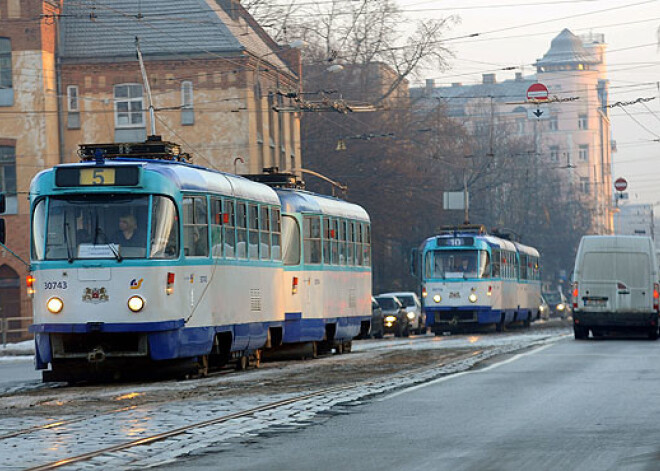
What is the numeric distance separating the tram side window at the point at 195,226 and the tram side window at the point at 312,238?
21.3 feet

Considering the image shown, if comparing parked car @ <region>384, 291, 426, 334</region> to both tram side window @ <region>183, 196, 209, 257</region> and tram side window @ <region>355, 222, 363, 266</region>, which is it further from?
tram side window @ <region>183, 196, 209, 257</region>

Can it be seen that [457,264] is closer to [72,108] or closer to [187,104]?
[187,104]

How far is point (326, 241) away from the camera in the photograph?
29281mm

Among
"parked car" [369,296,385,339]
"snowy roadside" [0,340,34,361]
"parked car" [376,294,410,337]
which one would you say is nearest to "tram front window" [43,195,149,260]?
"snowy roadside" [0,340,34,361]

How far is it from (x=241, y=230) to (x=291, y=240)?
4104 mm

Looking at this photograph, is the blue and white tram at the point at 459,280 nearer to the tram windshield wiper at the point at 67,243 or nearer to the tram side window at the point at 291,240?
the tram side window at the point at 291,240

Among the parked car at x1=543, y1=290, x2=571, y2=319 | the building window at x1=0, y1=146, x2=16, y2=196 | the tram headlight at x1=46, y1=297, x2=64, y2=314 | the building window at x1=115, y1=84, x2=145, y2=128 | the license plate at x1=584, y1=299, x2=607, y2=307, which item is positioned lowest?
the parked car at x1=543, y1=290, x2=571, y2=319

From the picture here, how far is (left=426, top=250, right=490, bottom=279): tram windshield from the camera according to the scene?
46.4 metres

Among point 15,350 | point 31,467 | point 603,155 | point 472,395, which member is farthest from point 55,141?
point 603,155

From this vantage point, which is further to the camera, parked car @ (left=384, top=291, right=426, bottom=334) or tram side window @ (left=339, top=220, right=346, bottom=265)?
parked car @ (left=384, top=291, right=426, bottom=334)

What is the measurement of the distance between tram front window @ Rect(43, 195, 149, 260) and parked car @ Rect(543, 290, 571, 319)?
69.4 meters

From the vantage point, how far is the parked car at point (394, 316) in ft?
159

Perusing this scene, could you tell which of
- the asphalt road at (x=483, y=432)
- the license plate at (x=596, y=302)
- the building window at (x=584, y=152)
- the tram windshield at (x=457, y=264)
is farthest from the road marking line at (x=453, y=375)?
the building window at (x=584, y=152)

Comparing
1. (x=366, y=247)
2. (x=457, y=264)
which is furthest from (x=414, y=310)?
(x=366, y=247)
